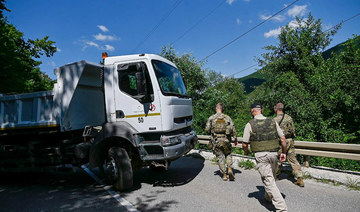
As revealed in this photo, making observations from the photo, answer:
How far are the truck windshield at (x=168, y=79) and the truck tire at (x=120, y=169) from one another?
5.43ft

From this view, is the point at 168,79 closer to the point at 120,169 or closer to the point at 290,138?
the point at 120,169

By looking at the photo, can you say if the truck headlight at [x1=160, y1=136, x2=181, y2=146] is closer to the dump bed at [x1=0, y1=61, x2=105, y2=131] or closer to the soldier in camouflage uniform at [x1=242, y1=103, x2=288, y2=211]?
the soldier in camouflage uniform at [x1=242, y1=103, x2=288, y2=211]

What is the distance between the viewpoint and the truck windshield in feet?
14.8

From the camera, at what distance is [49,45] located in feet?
58.9

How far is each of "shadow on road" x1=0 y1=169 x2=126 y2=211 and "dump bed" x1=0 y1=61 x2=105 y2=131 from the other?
1364mm

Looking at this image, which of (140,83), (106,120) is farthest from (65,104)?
(140,83)

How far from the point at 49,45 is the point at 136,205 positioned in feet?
63.5

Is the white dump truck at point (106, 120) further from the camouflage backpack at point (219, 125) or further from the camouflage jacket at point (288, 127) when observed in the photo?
the camouflage jacket at point (288, 127)

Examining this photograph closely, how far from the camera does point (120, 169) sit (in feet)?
14.1

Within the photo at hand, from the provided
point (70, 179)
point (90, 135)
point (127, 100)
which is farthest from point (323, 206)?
point (70, 179)

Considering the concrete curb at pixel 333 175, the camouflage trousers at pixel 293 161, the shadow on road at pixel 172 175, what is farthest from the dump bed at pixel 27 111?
the concrete curb at pixel 333 175

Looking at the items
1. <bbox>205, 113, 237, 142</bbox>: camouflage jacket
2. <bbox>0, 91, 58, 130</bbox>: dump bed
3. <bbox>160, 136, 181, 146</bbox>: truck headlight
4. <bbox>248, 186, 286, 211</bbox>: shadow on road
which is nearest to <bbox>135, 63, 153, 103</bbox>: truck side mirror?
<bbox>160, 136, 181, 146</bbox>: truck headlight

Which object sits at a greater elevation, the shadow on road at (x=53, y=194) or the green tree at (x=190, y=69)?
the green tree at (x=190, y=69)

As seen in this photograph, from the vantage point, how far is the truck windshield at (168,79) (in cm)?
450
